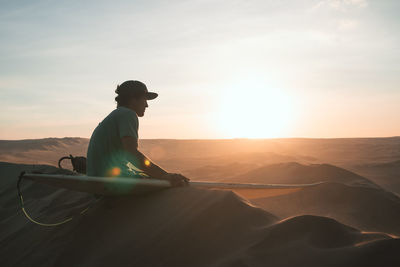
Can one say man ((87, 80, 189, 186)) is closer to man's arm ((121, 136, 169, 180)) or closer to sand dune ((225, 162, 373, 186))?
man's arm ((121, 136, 169, 180))

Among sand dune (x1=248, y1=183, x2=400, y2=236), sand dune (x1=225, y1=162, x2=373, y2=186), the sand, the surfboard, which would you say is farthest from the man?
sand dune (x1=225, y1=162, x2=373, y2=186)

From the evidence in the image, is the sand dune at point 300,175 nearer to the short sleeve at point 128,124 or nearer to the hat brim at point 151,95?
the hat brim at point 151,95

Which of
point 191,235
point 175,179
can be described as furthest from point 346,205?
point 191,235

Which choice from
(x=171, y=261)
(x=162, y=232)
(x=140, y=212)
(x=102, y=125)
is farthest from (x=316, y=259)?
(x=102, y=125)

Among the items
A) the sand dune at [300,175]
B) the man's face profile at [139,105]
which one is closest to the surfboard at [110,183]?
the man's face profile at [139,105]

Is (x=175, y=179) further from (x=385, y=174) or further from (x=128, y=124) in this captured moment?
(x=385, y=174)

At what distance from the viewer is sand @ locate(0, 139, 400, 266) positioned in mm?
1676

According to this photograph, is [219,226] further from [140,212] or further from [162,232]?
[140,212]

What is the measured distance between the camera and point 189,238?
6.89ft

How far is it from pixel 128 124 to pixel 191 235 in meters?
1.10

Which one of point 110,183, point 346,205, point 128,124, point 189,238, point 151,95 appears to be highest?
point 151,95

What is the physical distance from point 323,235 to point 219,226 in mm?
717

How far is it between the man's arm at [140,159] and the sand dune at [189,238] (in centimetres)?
18

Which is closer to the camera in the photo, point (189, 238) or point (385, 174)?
point (189, 238)
